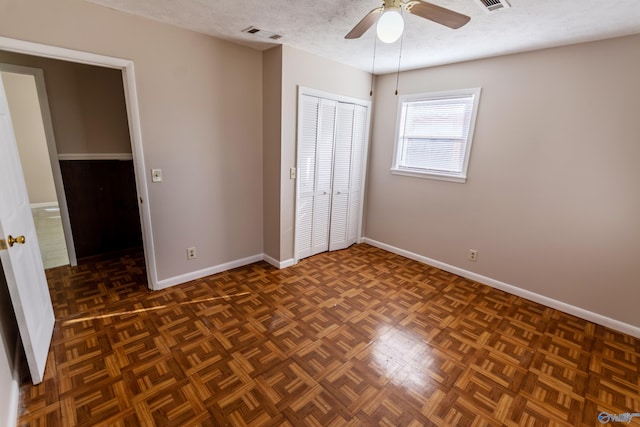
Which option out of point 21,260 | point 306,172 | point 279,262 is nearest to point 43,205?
point 21,260

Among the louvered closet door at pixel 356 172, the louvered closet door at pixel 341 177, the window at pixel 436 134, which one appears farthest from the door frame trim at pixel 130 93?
the window at pixel 436 134

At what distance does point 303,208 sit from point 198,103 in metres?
1.55

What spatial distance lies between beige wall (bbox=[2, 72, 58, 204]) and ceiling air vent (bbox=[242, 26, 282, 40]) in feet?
15.9

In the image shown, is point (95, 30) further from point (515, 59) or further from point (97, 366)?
point (515, 59)

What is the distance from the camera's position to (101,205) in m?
3.35

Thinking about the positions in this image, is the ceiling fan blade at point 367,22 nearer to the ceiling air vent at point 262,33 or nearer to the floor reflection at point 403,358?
the ceiling air vent at point 262,33

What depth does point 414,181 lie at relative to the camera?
3561mm

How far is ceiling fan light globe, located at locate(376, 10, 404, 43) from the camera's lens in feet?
4.69

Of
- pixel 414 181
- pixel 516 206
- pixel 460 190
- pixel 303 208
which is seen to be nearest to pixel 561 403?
pixel 516 206

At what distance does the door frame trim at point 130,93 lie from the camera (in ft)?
6.16

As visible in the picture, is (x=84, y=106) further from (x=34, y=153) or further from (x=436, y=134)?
(x=436, y=134)

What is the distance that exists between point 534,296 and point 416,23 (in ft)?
8.95

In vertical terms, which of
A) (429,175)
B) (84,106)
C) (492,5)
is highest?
(492,5)

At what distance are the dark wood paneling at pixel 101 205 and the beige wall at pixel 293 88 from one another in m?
2.01
